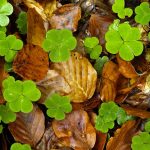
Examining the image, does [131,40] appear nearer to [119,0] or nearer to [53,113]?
[119,0]

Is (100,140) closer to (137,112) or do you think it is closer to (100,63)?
(137,112)

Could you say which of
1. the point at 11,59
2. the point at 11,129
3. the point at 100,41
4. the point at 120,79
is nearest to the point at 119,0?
the point at 100,41

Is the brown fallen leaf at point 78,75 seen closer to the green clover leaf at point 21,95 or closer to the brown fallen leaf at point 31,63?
the brown fallen leaf at point 31,63

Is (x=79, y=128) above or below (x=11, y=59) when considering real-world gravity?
below

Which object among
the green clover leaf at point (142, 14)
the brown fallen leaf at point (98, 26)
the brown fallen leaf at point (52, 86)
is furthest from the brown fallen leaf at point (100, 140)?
the green clover leaf at point (142, 14)

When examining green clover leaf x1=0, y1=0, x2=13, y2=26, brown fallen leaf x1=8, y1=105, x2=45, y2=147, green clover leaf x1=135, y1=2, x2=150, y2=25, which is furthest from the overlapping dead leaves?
green clover leaf x1=135, y1=2, x2=150, y2=25

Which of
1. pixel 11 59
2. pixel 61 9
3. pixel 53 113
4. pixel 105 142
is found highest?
pixel 61 9

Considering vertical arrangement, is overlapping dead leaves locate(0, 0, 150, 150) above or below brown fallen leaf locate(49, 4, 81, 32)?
below

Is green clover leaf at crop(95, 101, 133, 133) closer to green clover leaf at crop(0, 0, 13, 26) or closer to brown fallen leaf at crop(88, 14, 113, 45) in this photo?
brown fallen leaf at crop(88, 14, 113, 45)
